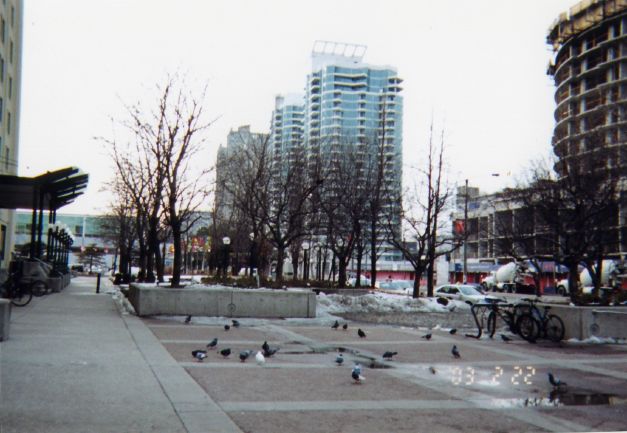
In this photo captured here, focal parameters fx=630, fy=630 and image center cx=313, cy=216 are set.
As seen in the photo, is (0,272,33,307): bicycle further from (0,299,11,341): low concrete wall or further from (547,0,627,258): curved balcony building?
(547,0,627,258): curved balcony building

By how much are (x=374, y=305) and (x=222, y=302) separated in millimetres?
7624

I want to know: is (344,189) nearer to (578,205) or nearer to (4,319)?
(578,205)

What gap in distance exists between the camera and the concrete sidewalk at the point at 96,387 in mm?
5742

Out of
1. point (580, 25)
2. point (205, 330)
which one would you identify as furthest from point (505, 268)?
point (205, 330)

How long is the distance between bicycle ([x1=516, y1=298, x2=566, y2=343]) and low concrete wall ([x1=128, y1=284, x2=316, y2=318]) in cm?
727

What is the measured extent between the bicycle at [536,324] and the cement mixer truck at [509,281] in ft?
155

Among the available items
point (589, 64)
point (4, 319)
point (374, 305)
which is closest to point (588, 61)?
point (589, 64)

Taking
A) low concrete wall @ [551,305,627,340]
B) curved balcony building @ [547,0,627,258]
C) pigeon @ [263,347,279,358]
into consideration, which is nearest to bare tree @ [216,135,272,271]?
curved balcony building @ [547,0,627,258]

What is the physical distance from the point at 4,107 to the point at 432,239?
3182 centimetres

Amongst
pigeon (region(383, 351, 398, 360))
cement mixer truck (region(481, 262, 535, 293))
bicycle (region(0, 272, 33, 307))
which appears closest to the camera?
pigeon (region(383, 351, 398, 360))

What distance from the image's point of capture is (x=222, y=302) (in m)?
19.8

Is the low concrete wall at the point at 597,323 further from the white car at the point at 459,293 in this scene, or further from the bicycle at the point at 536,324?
the white car at the point at 459,293

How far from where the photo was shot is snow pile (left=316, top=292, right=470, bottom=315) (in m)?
24.6

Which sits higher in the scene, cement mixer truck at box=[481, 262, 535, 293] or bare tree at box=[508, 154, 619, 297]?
bare tree at box=[508, 154, 619, 297]
